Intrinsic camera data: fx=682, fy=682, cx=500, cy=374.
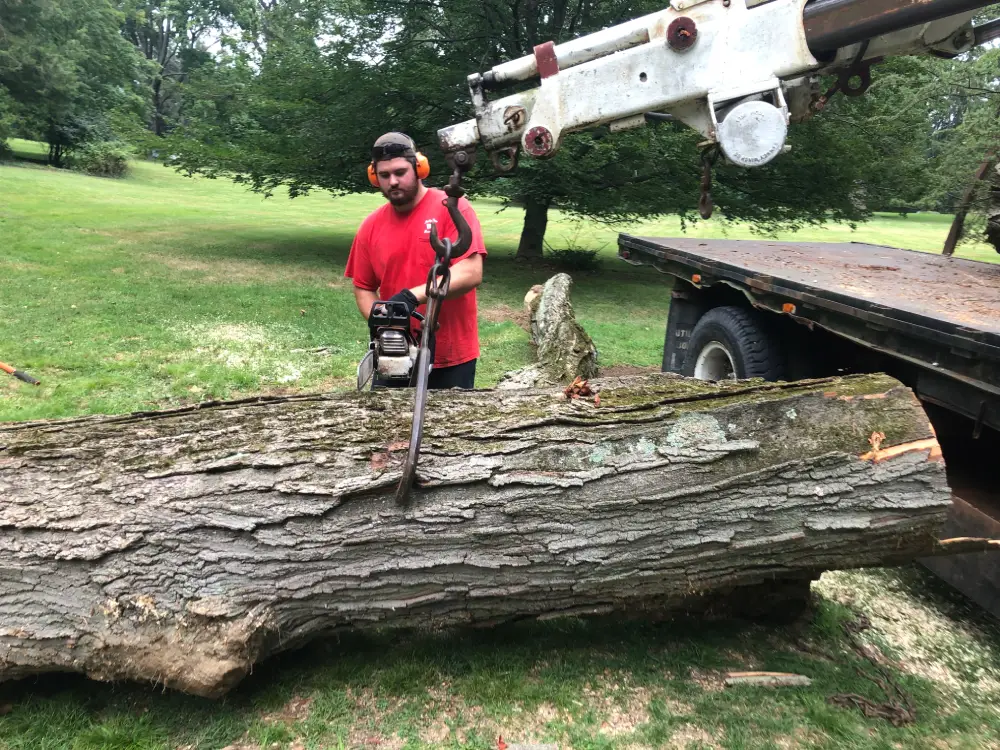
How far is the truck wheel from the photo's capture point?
3.67m

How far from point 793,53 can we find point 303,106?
33.3ft

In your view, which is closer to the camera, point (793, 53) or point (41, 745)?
point (41, 745)

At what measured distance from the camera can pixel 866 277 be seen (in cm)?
373

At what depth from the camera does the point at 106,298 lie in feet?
26.3

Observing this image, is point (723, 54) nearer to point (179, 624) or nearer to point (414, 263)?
point (414, 263)

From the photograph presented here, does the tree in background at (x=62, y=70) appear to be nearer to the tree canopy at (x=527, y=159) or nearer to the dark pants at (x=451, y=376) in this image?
the tree canopy at (x=527, y=159)

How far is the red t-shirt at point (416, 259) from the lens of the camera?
111 inches

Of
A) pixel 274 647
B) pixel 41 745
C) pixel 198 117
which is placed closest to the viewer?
pixel 41 745

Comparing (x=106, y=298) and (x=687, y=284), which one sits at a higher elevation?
(x=687, y=284)

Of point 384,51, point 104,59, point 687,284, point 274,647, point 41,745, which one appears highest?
point 104,59

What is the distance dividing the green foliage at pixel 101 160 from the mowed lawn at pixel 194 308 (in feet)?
40.2

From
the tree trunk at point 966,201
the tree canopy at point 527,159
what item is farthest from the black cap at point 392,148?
the tree canopy at point 527,159

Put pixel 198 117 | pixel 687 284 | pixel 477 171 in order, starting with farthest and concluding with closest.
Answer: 1. pixel 198 117
2. pixel 477 171
3. pixel 687 284

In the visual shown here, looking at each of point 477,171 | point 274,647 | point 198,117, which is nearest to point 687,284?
point 274,647
